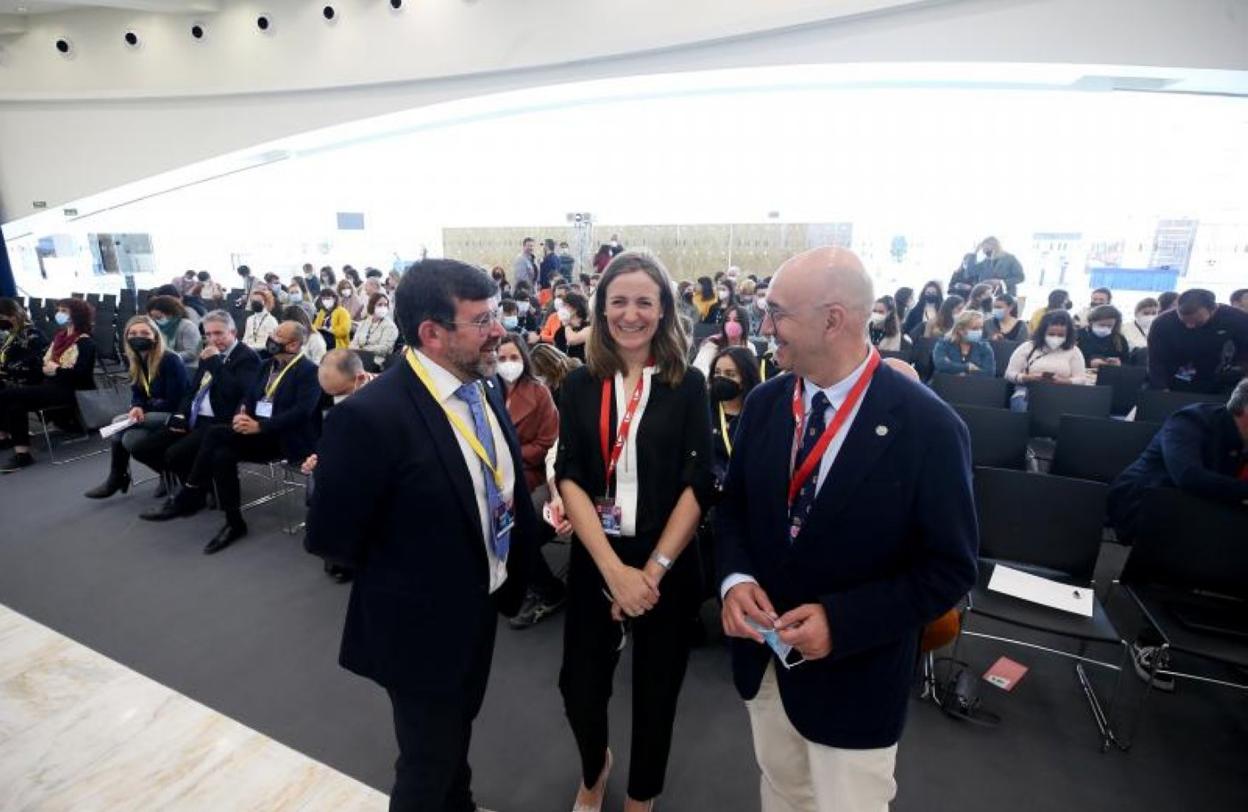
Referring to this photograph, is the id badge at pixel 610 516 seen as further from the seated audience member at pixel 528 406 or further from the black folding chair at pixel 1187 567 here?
the black folding chair at pixel 1187 567

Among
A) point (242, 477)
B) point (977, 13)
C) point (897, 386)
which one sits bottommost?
point (242, 477)

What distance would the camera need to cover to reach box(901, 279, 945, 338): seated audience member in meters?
6.71

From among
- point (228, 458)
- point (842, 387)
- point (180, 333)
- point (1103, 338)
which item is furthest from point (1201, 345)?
point (180, 333)

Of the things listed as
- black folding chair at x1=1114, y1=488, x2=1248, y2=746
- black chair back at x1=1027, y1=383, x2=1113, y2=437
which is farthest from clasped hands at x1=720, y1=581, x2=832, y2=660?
black chair back at x1=1027, y1=383, x2=1113, y2=437

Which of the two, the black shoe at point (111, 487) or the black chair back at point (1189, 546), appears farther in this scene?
the black shoe at point (111, 487)

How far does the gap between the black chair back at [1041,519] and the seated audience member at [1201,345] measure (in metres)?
2.84

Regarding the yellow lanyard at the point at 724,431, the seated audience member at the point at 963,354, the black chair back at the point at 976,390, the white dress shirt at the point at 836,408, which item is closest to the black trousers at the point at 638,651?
the white dress shirt at the point at 836,408

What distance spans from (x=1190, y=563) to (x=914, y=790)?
158cm

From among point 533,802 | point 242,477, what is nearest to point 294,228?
point 242,477

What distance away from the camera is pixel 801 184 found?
399 inches

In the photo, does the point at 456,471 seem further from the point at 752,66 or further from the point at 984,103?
the point at 984,103

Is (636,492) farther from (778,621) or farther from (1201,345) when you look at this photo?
(1201,345)

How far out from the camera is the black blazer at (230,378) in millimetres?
4137

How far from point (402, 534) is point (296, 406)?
3155 mm
